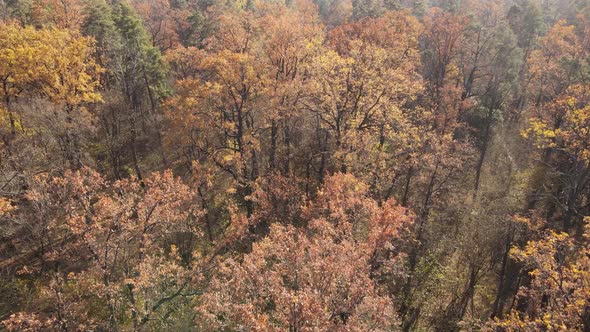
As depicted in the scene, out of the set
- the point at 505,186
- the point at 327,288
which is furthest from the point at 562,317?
the point at 505,186

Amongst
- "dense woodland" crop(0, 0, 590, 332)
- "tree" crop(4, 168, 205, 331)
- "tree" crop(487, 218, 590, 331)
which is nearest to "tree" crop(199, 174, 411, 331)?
"dense woodland" crop(0, 0, 590, 332)

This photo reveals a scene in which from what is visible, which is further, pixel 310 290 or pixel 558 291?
pixel 558 291

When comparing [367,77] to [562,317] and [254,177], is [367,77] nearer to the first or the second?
[254,177]

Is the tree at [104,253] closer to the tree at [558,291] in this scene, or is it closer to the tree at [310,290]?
the tree at [310,290]

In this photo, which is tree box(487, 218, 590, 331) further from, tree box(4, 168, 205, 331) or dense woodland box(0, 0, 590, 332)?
tree box(4, 168, 205, 331)

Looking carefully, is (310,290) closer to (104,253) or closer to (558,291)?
(558,291)

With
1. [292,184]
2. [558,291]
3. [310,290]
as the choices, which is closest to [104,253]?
[310,290]

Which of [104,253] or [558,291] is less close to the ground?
[558,291]

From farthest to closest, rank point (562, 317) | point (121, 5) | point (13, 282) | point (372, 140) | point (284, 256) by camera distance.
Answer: point (121, 5), point (372, 140), point (13, 282), point (284, 256), point (562, 317)
